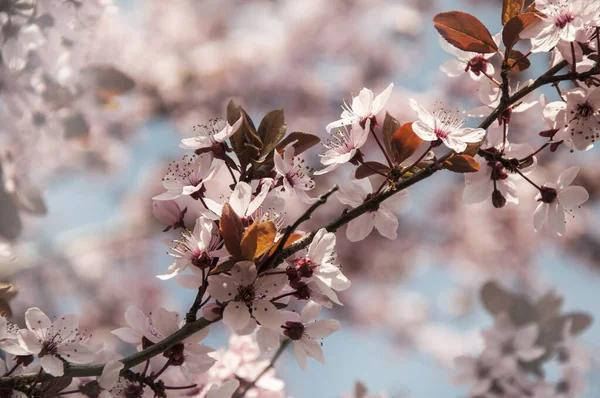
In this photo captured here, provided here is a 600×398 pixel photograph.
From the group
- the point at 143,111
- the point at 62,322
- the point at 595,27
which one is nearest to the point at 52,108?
the point at 62,322

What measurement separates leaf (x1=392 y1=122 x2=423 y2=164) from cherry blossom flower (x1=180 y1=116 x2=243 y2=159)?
0.61 ft

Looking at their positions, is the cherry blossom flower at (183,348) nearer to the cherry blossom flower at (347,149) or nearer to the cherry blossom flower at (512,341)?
the cherry blossom flower at (347,149)

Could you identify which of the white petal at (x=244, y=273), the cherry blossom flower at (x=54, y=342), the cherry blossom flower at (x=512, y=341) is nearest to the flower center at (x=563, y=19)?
the white petal at (x=244, y=273)

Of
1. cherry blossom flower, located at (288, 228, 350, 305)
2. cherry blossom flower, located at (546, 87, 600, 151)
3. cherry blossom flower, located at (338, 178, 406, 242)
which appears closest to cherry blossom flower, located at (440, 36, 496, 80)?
cherry blossom flower, located at (546, 87, 600, 151)

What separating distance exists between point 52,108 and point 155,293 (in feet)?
10.3

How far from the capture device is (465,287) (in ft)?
17.5

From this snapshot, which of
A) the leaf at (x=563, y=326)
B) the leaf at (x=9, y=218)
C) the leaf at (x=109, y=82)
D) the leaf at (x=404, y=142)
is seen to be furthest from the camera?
the leaf at (x=563, y=326)

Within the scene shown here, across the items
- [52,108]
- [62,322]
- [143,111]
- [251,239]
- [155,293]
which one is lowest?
[155,293]

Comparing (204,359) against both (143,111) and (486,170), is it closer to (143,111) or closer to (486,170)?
(486,170)

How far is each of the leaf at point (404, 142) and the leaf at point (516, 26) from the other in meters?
0.15

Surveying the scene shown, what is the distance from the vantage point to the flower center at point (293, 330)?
0.65 meters

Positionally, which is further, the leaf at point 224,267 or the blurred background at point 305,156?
the blurred background at point 305,156

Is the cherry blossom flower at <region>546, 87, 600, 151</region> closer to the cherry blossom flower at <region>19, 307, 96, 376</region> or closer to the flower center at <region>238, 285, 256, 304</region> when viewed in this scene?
the flower center at <region>238, 285, 256, 304</region>

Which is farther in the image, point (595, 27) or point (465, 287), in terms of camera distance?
point (465, 287)
